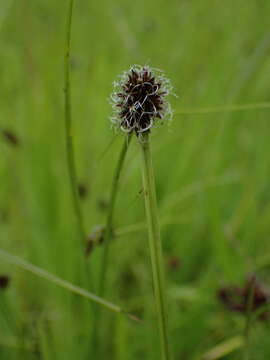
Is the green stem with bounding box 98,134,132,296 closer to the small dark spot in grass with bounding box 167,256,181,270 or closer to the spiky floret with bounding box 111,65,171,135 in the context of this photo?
the spiky floret with bounding box 111,65,171,135

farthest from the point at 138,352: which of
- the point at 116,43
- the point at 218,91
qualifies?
the point at 116,43

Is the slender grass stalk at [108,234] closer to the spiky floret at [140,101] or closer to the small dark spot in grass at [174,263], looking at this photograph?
the spiky floret at [140,101]

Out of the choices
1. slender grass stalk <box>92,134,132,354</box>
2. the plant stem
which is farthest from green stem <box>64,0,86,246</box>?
the plant stem

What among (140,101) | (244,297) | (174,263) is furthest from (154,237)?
(174,263)

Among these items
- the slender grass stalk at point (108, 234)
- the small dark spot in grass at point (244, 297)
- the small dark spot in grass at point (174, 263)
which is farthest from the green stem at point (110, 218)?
the small dark spot in grass at point (174, 263)

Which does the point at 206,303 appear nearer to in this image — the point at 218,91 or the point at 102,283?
the point at 102,283
